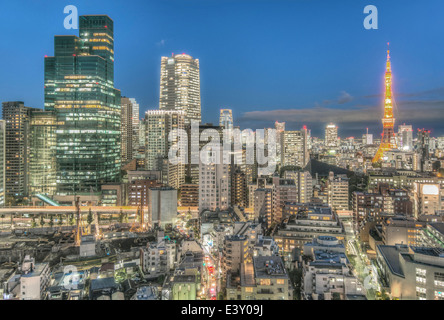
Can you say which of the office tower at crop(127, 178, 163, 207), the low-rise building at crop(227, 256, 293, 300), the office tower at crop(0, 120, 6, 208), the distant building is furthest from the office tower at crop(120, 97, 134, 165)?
the low-rise building at crop(227, 256, 293, 300)

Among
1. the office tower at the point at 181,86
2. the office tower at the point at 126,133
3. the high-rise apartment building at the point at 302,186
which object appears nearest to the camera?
the high-rise apartment building at the point at 302,186

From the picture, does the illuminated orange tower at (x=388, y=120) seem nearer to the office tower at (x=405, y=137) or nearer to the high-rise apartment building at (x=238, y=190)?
the office tower at (x=405, y=137)

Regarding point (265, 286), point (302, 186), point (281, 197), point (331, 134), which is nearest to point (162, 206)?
point (281, 197)

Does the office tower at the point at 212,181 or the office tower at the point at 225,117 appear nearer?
the office tower at the point at 212,181

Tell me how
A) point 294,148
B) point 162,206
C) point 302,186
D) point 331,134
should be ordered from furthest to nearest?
point 331,134
point 294,148
point 302,186
point 162,206

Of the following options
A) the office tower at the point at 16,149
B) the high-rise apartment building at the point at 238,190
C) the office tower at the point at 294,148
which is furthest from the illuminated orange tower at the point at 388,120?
the office tower at the point at 16,149

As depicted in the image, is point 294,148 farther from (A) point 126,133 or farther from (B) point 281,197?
(B) point 281,197

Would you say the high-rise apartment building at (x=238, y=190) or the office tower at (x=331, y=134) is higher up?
the office tower at (x=331, y=134)
